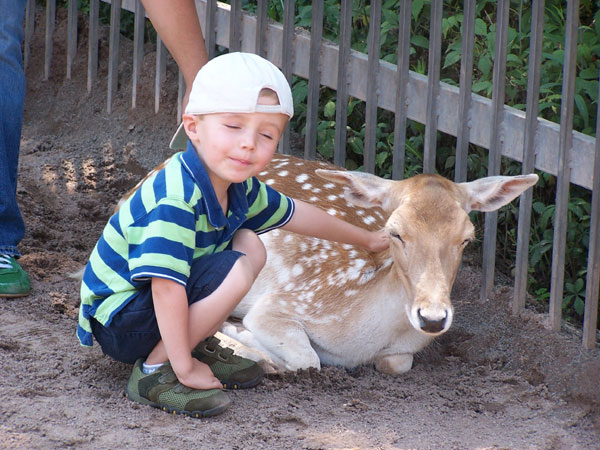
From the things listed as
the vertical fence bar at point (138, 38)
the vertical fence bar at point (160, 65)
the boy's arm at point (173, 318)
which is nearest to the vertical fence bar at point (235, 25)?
the vertical fence bar at point (160, 65)

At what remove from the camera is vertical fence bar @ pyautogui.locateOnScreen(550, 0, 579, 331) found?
13.6 feet

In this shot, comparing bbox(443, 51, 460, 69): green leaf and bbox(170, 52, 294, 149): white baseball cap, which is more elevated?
bbox(170, 52, 294, 149): white baseball cap

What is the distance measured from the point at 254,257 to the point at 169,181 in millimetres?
527

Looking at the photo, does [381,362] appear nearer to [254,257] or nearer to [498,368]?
[498,368]

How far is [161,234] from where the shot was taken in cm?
318

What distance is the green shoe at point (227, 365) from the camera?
3.68 m

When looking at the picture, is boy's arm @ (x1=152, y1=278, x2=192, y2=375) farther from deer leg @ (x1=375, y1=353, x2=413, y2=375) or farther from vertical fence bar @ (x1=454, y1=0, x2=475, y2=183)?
vertical fence bar @ (x1=454, y1=0, x2=475, y2=183)

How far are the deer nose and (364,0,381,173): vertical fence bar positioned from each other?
65.4 inches

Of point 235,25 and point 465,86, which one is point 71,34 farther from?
point 465,86

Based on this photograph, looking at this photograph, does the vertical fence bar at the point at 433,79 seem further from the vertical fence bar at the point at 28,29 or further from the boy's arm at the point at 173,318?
the vertical fence bar at the point at 28,29

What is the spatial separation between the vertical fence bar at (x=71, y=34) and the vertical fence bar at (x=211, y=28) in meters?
1.37

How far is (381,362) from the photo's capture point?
168 inches

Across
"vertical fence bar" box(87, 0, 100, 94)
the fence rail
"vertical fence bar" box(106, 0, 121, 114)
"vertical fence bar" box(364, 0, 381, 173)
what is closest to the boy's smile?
the fence rail

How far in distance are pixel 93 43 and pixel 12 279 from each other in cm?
265
